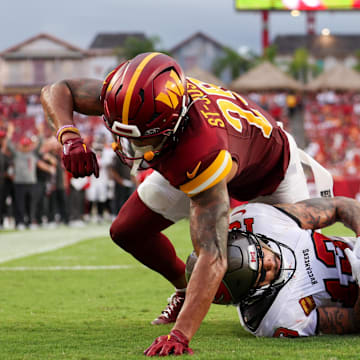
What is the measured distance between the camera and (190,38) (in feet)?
297

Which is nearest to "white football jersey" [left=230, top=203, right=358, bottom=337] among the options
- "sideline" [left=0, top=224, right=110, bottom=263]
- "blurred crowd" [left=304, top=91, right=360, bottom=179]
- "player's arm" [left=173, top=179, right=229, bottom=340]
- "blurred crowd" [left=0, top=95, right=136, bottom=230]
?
"player's arm" [left=173, top=179, right=229, bottom=340]

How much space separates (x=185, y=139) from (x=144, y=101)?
0.30 meters

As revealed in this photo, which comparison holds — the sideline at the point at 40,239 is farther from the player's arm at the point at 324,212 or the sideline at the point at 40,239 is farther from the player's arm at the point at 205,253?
the player's arm at the point at 205,253

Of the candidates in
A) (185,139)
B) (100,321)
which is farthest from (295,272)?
(100,321)

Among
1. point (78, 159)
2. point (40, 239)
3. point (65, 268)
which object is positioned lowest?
point (40, 239)

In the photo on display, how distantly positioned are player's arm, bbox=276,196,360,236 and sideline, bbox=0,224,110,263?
542 cm

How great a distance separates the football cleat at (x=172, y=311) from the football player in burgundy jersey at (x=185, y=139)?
75cm

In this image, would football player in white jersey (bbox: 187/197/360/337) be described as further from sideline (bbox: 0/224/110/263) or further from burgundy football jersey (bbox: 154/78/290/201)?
sideline (bbox: 0/224/110/263)

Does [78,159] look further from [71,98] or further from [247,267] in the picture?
[247,267]

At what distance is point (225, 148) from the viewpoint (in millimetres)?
3406

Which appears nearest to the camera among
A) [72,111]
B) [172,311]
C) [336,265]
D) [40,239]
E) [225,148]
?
[225,148]

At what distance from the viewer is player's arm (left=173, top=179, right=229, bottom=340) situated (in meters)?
3.22

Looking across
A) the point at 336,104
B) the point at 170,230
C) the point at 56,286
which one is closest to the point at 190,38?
the point at 336,104

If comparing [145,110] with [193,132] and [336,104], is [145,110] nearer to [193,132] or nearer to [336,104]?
[193,132]
